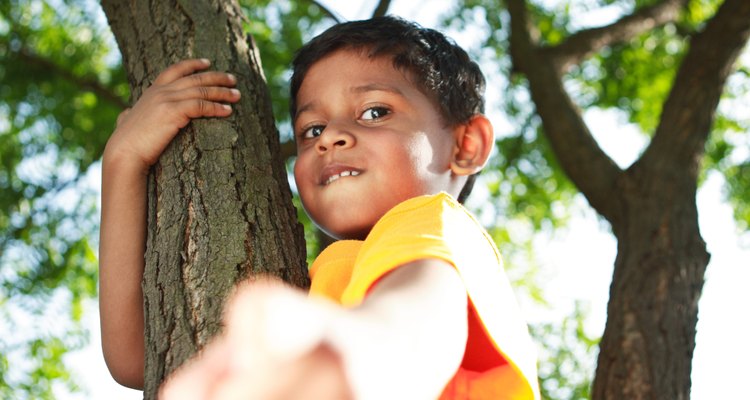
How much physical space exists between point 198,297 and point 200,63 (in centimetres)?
75

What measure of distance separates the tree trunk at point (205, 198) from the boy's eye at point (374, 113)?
22 centimetres

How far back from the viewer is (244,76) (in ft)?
7.35

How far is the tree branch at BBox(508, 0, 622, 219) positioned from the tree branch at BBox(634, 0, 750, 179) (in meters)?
0.23

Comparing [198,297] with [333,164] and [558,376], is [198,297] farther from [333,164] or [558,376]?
[558,376]

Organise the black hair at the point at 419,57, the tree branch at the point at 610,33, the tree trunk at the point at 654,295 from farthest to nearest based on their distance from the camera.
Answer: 1. the tree branch at the point at 610,33
2. the tree trunk at the point at 654,295
3. the black hair at the point at 419,57

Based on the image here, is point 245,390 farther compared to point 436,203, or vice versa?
point 436,203

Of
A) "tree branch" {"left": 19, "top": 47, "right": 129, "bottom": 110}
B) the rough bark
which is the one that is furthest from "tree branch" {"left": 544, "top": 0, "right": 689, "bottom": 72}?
"tree branch" {"left": 19, "top": 47, "right": 129, "bottom": 110}

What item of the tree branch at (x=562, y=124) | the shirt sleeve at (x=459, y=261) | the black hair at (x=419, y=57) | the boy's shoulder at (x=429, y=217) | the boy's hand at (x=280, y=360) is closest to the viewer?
A: the boy's hand at (x=280, y=360)

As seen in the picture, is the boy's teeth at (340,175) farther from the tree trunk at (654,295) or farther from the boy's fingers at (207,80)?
the tree trunk at (654,295)

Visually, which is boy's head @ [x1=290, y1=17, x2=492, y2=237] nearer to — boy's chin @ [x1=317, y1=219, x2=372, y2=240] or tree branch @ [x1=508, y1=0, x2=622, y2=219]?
boy's chin @ [x1=317, y1=219, x2=372, y2=240]

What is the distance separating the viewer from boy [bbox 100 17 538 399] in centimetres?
104

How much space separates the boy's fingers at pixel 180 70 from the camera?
6.99 feet

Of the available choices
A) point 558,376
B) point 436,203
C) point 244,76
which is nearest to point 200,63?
point 244,76

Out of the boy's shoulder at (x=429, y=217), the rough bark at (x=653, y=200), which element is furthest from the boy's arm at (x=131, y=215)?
the rough bark at (x=653, y=200)
